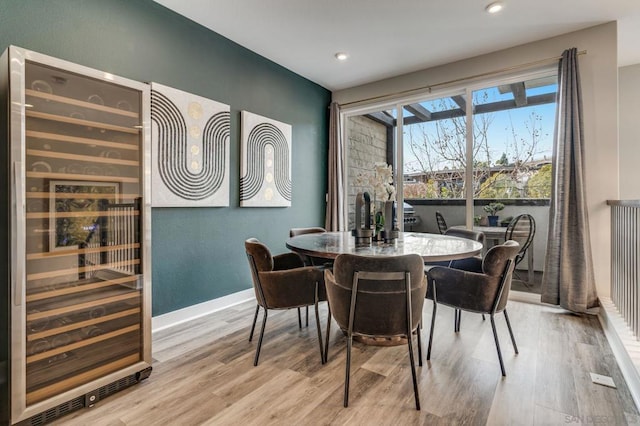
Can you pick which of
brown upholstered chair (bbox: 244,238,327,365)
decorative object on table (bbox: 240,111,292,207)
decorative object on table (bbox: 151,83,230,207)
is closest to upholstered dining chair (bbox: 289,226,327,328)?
brown upholstered chair (bbox: 244,238,327,365)

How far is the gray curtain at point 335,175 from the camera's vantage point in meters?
4.56

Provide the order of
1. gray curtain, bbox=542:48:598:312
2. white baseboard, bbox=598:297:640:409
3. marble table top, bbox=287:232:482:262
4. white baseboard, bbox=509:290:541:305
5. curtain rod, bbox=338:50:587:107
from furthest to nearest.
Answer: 1. white baseboard, bbox=509:290:541:305
2. curtain rod, bbox=338:50:587:107
3. gray curtain, bbox=542:48:598:312
4. marble table top, bbox=287:232:482:262
5. white baseboard, bbox=598:297:640:409

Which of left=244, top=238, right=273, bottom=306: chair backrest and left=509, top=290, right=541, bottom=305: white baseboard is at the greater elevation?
left=244, top=238, right=273, bottom=306: chair backrest

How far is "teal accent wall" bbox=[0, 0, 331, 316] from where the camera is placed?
7.07 feet

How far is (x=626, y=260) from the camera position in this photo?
2.42 metres

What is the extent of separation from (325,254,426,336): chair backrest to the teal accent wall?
6.00 feet

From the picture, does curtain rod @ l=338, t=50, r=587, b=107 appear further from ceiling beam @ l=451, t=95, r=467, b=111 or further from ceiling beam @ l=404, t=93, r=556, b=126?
ceiling beam @ l=404, t=93, r=556, b=126

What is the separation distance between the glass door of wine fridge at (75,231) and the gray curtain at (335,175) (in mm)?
2904

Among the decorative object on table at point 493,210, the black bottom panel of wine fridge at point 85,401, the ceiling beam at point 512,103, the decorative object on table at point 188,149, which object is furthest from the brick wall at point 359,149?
the black bottom panel of wine fridge at point 85,401

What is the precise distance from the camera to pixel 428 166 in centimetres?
409

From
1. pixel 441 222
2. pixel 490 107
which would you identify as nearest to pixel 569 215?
pixel 441 222

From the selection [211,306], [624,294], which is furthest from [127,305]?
[624,294]

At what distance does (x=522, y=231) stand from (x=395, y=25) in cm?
258

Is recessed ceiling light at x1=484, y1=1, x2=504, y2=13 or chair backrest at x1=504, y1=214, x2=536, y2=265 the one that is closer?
recessed ceiling light at x1=484, y1=1, x2=504, y2=13
